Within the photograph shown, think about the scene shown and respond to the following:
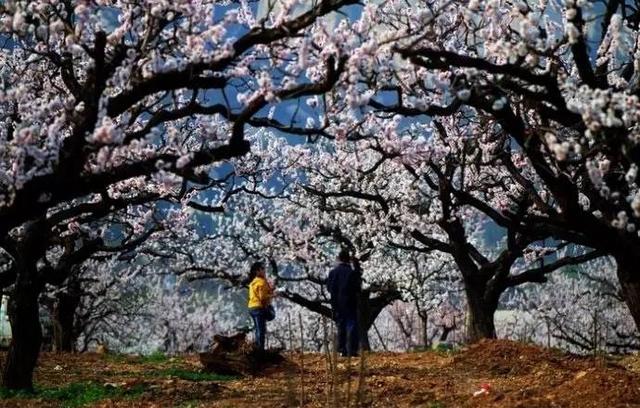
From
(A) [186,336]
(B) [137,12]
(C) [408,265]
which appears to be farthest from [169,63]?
(A) [186,336]

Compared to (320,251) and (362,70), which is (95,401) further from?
(320,251)

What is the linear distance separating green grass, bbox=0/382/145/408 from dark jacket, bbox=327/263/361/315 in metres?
4.67

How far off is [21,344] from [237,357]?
418cm

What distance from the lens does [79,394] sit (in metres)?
13.4

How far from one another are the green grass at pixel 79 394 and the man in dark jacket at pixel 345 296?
4.66m

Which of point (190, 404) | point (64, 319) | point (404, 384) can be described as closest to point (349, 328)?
point (404, 384)

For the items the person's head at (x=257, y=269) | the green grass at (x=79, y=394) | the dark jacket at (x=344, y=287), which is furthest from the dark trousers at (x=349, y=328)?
the green grass at (x=79, y=394)

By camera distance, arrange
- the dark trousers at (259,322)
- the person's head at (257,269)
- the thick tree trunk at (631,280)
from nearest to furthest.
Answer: the thick tree trunk at (631,280) → the dark trousers at (259,322) → the person's head at (257,269)

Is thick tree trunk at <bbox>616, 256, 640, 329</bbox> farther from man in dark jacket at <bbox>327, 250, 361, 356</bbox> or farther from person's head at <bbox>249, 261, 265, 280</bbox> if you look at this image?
person's head at <bbox>249, 261, 265, 280</bbox>

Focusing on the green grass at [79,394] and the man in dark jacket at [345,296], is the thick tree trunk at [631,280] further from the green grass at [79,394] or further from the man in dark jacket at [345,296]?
the green grass at [79,394]

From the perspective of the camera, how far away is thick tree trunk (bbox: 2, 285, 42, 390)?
44.7ft

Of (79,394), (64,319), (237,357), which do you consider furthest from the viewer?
(64,319)

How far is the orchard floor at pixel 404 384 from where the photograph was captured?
10172mm

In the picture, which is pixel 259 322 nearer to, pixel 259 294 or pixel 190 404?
pixel 259 294
